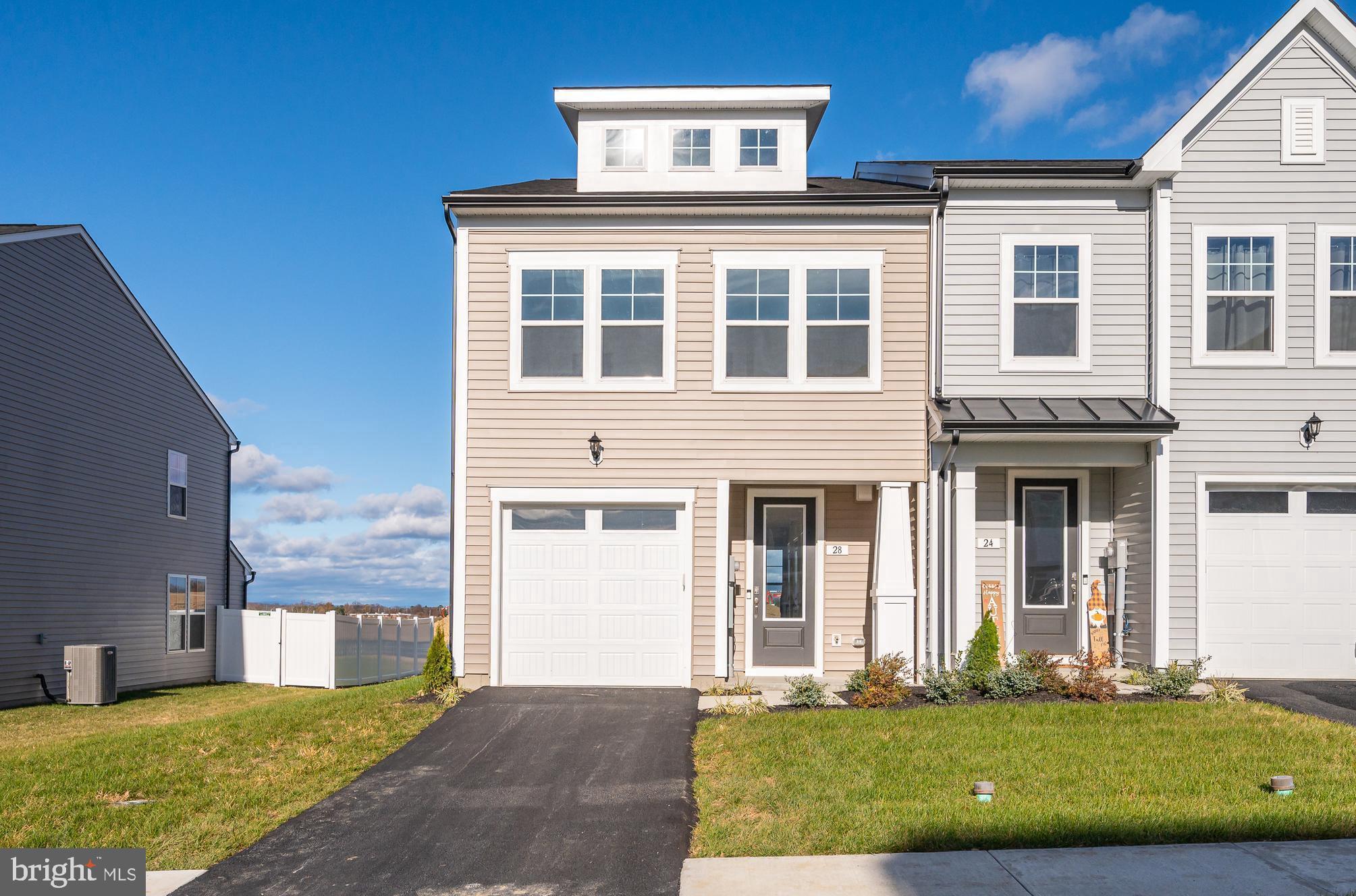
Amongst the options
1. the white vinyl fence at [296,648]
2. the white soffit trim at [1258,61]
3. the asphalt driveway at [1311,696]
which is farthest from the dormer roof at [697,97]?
the white vinyl fence at [296,648]

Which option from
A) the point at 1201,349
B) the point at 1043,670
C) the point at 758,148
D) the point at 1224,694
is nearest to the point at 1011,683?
the point at 1043,670

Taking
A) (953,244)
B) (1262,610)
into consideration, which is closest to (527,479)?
(953,244)

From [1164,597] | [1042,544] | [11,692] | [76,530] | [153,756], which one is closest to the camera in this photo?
[153,756]

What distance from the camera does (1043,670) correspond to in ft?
37.4

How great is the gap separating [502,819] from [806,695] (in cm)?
439

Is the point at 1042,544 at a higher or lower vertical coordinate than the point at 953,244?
lower

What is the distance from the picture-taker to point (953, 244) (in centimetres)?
1297

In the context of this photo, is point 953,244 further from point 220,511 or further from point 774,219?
point 220,511

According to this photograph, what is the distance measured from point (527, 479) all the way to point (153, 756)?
201 inches

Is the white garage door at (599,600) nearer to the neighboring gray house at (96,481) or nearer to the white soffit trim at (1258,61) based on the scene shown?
the white soffit trim at (1258,61)

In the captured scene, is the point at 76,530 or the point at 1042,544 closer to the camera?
the point at 1042,544

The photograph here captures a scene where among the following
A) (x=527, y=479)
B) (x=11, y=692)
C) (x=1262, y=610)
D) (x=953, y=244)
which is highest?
(x=953, y=244)

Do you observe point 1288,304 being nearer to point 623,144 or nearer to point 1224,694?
point 1224,694

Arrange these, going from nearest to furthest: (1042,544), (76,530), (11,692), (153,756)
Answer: (153,756)
(1042,544)
(11,692)
(76,530)
